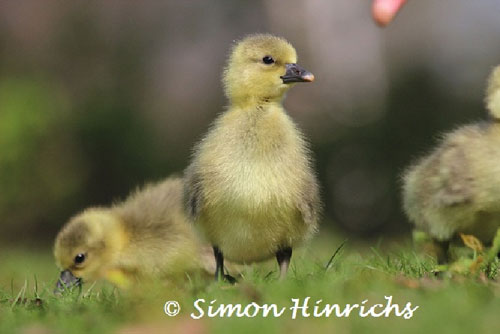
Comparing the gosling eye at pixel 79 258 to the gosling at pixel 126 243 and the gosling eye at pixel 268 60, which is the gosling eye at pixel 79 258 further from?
the gosling eye at pixel 268 60

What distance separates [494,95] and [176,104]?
6814 mm

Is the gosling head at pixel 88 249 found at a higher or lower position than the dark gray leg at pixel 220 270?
lower

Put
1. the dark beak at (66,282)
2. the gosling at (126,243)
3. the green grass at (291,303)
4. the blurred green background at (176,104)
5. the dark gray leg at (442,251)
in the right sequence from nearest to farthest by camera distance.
Result: the green grass at (291,303) < the dark gray leg at (442,251) < the dark beak at (66,282) < the gosling at (126,243) < the blurred green background at (176,104)

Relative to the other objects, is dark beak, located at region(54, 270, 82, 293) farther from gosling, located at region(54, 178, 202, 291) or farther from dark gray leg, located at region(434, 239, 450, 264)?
dark gray leg, located at region(434, 239, 450, 264)

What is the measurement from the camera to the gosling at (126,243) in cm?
411

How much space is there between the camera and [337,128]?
7758 mm

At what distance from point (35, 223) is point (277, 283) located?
5301 millimetres

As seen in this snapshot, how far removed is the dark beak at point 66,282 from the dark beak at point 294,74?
1.28 metres

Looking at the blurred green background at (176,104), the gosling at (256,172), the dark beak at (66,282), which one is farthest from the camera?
the blurred green background at (176,104)

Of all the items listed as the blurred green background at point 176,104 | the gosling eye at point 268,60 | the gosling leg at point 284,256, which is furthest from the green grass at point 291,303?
the blurred green background at point 176,104

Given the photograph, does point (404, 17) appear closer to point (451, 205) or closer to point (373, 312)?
point (451, 205)

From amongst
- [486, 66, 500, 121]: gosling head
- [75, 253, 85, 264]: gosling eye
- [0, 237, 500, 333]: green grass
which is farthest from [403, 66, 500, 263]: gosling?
[75, 253, 85, 264]: gosling eye

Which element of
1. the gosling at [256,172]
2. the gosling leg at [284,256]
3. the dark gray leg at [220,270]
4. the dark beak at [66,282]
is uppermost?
the gosling at [256,172]

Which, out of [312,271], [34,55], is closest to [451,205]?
[312,271]
